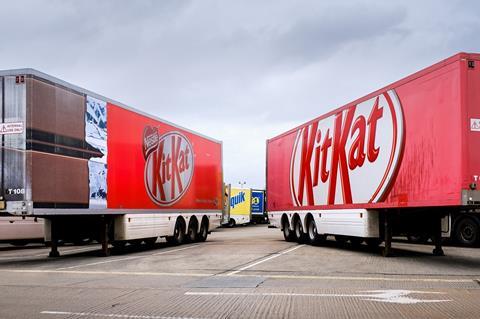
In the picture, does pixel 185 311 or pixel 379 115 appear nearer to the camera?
pixel 185 311

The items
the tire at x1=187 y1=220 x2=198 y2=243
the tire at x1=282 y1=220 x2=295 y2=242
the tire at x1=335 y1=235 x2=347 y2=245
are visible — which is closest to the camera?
the tire at x1=335 y1=235 x2=347 y2=245

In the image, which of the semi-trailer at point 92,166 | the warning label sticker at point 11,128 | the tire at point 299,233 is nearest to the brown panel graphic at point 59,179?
the semi-trailer at point 92,166

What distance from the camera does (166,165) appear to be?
18.7 meters

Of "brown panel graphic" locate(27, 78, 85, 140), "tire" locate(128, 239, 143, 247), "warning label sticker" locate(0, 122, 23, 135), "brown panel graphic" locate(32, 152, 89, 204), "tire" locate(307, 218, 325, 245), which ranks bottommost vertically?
"tire" locate(128, 239, 143, 247)

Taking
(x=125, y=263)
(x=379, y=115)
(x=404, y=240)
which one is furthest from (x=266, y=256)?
(x=404, y=240)

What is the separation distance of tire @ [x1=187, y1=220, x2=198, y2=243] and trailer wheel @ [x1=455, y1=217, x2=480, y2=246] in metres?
9.40

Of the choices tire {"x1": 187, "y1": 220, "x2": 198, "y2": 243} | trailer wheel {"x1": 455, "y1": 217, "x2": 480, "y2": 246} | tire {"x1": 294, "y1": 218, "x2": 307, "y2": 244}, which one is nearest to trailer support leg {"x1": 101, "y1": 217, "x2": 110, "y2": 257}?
tire {"x1": 187, "y1": 220, "x2": 198, "y2": 243}

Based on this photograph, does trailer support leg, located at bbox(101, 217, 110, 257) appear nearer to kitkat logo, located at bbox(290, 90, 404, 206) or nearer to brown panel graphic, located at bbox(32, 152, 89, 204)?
brown panel graphic, located at bbox(32, 152, 89, 204)

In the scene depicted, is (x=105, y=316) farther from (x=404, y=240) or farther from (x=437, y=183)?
(x=404, y=240)

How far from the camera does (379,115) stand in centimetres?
1379

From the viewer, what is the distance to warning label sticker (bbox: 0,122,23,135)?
39.2ft

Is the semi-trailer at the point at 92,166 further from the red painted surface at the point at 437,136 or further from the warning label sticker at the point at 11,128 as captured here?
the red painted surface at the point at 437,136

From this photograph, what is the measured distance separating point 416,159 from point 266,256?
471cm

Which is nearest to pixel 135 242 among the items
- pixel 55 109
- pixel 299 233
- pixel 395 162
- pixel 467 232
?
pixel 299 233
